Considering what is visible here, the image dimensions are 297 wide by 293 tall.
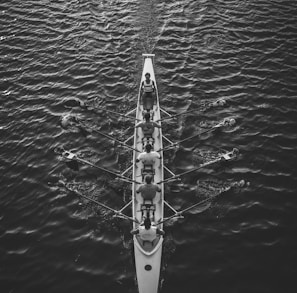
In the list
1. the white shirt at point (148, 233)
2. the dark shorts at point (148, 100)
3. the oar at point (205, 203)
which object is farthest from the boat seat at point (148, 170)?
the dark shorts at point (148, 100)

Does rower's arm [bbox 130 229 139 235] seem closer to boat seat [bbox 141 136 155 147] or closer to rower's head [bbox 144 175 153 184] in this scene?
rower's head [bbox 144 175 153 184]

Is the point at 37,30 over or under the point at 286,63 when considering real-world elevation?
over

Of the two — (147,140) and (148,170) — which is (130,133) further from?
(148,170)

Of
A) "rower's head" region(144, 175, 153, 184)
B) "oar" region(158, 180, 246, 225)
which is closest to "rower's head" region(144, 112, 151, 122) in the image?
"rower's head" region(144, 175, 153, 184)

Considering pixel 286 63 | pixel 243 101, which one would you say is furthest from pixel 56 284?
pixel 286 63

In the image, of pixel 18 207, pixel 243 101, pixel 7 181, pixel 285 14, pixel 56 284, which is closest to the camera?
pixel 56 284

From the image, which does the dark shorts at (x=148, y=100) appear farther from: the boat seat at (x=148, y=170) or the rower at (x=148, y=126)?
the boat seat at (x=148, y=170)

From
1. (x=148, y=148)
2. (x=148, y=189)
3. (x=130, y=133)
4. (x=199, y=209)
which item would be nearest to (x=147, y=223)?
(x=148, y=189)

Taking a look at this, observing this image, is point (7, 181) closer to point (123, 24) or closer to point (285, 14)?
point (123, 24)

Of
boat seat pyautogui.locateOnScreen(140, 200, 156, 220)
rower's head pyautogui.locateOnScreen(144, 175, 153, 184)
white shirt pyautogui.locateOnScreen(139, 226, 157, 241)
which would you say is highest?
rower's head pyautogui.locateOnScreen(144, 175, 153, 184)
